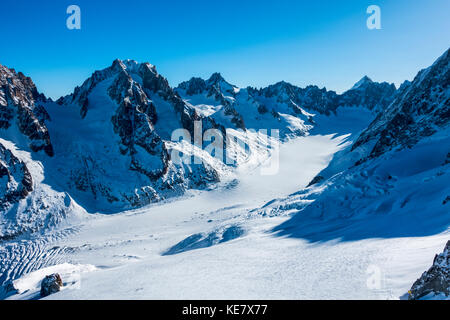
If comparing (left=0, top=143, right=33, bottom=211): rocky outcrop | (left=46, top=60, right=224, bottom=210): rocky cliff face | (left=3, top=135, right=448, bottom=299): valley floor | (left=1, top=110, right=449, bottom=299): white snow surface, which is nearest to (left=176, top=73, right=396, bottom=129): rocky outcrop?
(left=46, top=60, right=224, bottom=210): rocky cliff face

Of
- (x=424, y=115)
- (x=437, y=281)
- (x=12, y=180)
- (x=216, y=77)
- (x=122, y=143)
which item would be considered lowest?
(x=437, y=281)

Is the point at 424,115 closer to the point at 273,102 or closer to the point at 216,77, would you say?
the point at 216,77

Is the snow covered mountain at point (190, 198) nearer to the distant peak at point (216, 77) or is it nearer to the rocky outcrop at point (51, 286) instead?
the rocky outcrop at point (51, 286)

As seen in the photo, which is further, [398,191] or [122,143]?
[122,143]

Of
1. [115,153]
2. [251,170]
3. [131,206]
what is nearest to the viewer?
[131,206]

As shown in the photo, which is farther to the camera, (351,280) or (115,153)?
(115,153)

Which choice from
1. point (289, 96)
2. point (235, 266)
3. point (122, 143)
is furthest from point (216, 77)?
point (235, 266)

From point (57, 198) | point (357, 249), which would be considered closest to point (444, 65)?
point (357, 249)

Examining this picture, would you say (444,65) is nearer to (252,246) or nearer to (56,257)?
(252,246)
